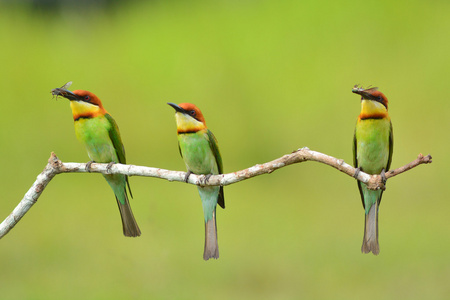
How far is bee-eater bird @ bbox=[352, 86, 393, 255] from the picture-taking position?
2.02 meters

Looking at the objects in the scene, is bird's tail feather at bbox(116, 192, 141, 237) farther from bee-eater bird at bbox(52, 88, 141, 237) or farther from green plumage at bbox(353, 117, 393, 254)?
green plumage at bbox(353, 117, 393, 254)

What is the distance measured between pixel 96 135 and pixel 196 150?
0.47 m

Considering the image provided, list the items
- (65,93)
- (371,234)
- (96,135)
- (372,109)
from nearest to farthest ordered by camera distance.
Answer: (371,234)
(372,109)
(65,93)
(96,135)

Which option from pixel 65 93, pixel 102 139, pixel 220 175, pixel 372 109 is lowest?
pixel 220 175

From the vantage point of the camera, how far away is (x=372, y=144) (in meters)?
2.13

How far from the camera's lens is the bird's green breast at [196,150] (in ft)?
7.94

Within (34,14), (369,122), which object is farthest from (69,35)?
(369,122)

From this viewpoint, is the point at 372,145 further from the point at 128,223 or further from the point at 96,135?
the point at 96,135

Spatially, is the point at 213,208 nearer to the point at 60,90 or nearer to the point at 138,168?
the point at 138,168

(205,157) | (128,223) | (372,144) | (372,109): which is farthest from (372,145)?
(128,223)

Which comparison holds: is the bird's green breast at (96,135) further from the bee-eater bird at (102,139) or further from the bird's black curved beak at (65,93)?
the bird's black curved beak at (65,93)

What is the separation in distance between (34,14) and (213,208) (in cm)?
795

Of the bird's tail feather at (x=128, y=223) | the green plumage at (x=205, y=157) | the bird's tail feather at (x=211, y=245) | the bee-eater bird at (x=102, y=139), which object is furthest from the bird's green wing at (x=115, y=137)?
the bird's tail feather at (x=211, y=245)

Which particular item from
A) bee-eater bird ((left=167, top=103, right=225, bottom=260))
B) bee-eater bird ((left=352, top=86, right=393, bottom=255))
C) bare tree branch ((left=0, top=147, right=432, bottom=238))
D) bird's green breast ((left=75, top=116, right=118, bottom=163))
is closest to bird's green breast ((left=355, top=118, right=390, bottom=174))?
bee-eater bird ((left=352, top=86, right=393, bottom=255))
